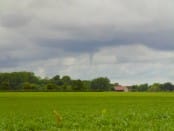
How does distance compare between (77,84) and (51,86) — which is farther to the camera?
(77,84)

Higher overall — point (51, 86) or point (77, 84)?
point (77, 84)

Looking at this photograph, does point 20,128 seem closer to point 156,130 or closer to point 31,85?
point 156,130

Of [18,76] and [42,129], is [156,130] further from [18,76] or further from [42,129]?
[18,76]

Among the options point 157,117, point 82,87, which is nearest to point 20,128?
point 157,117

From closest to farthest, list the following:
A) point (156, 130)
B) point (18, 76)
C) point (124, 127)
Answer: point (156, 130), point (124, 127), point (18, 76)

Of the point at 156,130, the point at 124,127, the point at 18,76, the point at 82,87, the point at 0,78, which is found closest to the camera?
the point at 156,130

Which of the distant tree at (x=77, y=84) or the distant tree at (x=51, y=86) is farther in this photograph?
the distant tree at (x=77, y=84)

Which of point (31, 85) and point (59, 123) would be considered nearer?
point (59, 123)

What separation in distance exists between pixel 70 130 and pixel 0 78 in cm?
16966

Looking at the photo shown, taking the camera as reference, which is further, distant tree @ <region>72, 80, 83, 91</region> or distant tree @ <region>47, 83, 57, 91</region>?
distant tree @ <region>72, 80, 83, 91</region>

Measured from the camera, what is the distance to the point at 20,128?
814 inches

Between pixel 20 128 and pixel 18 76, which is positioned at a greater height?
pixel 18 76

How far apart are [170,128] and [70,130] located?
3728 millimetres

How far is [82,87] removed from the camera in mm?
172000
